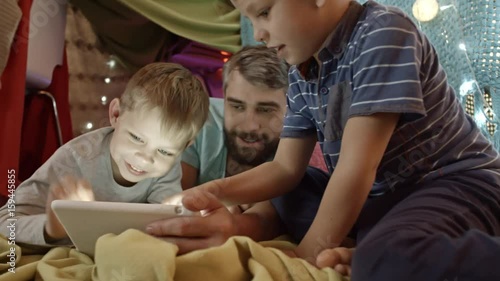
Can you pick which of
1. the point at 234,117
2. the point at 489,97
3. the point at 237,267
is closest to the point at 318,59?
the point at 234,117

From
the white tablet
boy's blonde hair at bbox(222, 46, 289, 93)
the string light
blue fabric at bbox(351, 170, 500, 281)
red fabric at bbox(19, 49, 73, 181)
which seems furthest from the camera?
the string light

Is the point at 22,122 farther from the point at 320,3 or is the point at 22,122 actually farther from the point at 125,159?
the point at 320,3

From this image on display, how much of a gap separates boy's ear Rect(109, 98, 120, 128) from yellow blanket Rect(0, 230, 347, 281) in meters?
0.18

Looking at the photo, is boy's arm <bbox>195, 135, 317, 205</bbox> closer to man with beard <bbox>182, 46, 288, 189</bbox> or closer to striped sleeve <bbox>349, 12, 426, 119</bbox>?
man with beard <bbox>182, 46, 288, 189</bbox>

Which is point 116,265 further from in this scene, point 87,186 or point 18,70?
point 18,70

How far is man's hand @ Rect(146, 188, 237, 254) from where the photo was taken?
1.59 ft

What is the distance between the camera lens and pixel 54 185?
567 mm

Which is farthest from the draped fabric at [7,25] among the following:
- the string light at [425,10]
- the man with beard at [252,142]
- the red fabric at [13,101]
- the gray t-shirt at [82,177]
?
the string light at [425,10]

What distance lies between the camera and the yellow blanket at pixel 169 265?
41 cm

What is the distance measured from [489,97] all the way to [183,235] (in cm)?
55

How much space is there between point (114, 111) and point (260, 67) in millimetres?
194

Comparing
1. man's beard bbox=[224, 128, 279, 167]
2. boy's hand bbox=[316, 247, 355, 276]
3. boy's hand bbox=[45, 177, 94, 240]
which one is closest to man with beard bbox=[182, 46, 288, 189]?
man's beard bbox=[224, 128, 279, 167]

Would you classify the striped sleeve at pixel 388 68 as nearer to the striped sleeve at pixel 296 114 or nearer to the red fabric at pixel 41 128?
the striped sleeve at pixel 296 114

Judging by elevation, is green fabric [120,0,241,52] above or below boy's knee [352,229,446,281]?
above
